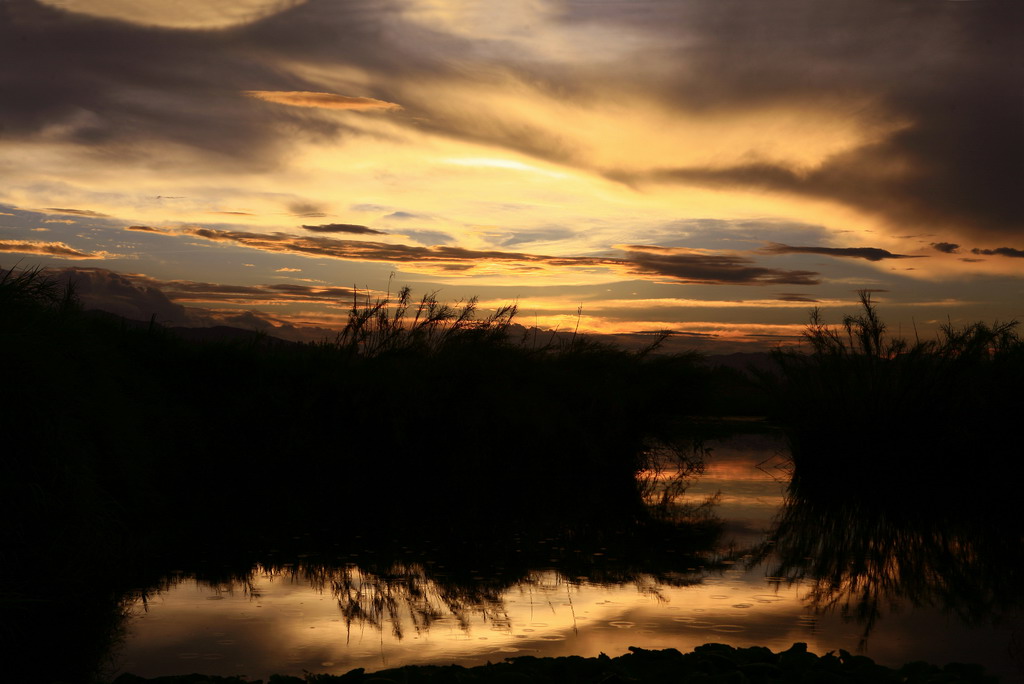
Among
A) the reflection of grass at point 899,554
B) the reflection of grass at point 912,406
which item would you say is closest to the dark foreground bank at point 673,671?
the reflection of grass at point 899,554

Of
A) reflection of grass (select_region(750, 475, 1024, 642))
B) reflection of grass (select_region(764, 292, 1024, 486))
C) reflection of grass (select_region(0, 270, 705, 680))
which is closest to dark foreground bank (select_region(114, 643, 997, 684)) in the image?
reflection of grass (select_region(750, 475, 1024, 642))

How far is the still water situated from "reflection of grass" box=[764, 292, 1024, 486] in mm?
5069

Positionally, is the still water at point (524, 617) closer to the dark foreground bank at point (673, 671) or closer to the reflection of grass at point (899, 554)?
the reflection of grass at point (899, 554)

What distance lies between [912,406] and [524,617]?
8.81 metres

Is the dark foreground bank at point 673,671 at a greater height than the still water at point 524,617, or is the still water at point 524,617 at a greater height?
the dark foreground bank at point 673,671

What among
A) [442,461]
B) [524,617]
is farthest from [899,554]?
[442,461]

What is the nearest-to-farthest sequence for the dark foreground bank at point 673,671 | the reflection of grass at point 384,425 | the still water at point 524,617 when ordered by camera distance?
the dark foreground bank at point 673,671 < the still water at point 524,617 < the reflection of grass at point 384,425

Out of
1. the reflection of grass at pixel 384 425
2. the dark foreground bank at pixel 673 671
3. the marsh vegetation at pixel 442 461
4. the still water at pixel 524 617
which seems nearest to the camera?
the dark foreground bank at pixel 673 671

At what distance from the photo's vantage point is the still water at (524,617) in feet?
17.2

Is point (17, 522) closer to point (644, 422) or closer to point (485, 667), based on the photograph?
point (485, 667)

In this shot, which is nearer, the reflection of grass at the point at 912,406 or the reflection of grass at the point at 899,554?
the reflection of grass at the point at 899,554

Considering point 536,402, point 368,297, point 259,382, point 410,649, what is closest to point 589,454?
point 536,402

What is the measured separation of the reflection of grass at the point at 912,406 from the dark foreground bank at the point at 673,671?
847 cm

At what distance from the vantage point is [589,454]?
13047 mm
